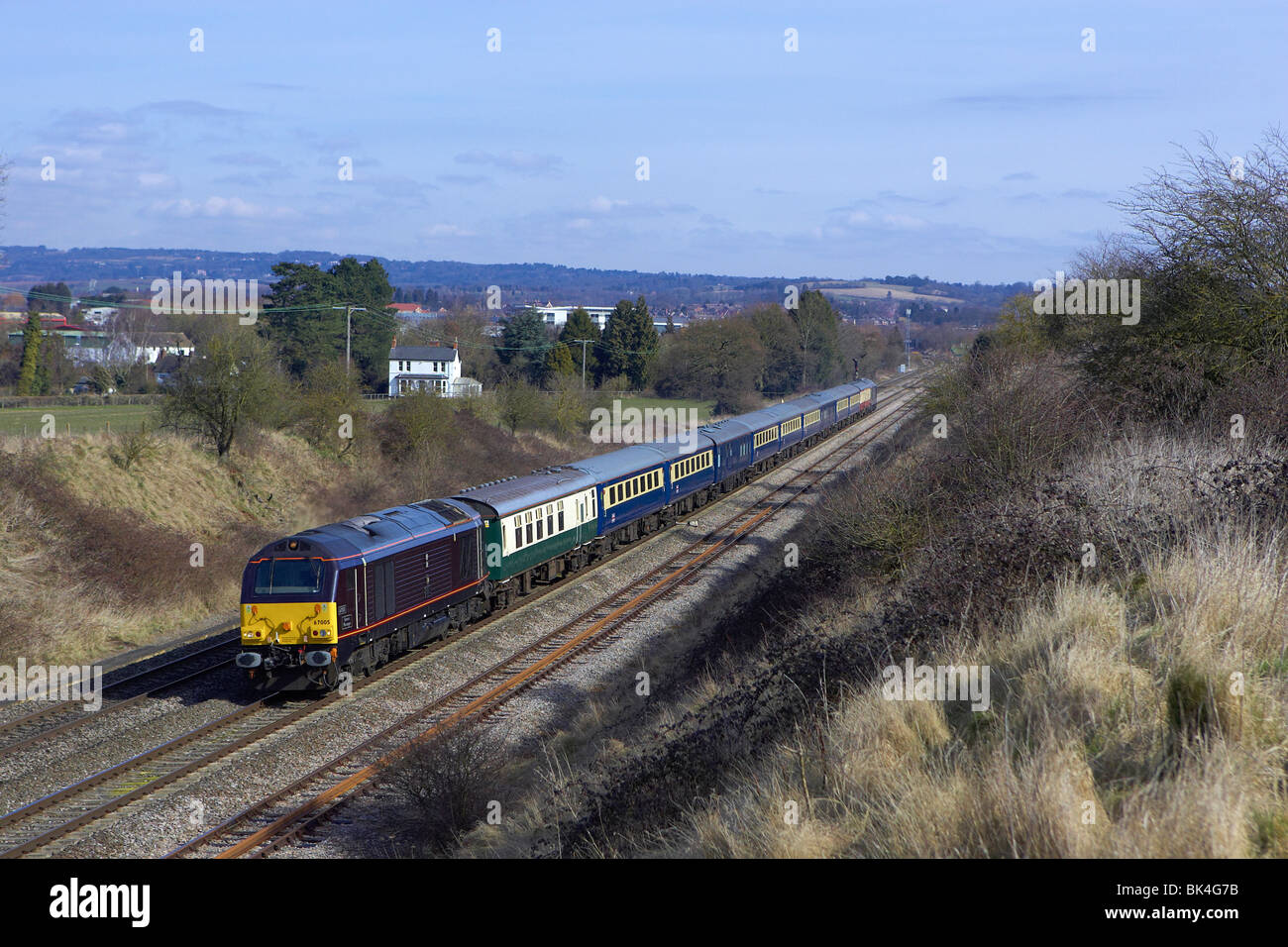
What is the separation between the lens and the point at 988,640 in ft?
33.3

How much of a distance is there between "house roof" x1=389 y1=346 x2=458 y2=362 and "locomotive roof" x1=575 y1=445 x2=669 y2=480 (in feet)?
164

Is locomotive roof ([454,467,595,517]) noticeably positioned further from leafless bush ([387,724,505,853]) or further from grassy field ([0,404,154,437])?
grassy field ([0,404,154,437])

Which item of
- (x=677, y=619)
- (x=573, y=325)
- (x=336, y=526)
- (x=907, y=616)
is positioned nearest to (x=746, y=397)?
(x=573, y=325)

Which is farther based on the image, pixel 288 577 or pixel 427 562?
pixel 427 562

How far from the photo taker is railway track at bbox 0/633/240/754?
16016 mm

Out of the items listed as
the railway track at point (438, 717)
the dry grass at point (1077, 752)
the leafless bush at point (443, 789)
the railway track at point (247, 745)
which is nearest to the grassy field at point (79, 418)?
the railway track at point (438, 717)

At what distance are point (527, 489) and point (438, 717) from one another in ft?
30.9

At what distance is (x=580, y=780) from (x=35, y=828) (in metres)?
6.65

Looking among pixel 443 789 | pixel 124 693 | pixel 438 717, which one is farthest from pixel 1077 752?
pixel 124 693

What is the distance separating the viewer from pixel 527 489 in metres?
26.0

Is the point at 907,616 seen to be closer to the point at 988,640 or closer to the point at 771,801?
the point at 988,640

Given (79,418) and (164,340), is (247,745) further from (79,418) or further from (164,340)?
(164,340)

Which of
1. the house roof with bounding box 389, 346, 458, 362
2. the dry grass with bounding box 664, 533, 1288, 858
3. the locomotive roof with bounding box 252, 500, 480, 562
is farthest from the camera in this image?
the house roof with bounding box 389, 346, 458, 362

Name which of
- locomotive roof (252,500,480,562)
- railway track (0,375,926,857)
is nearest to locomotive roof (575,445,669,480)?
railway track (0,375,926,857)
